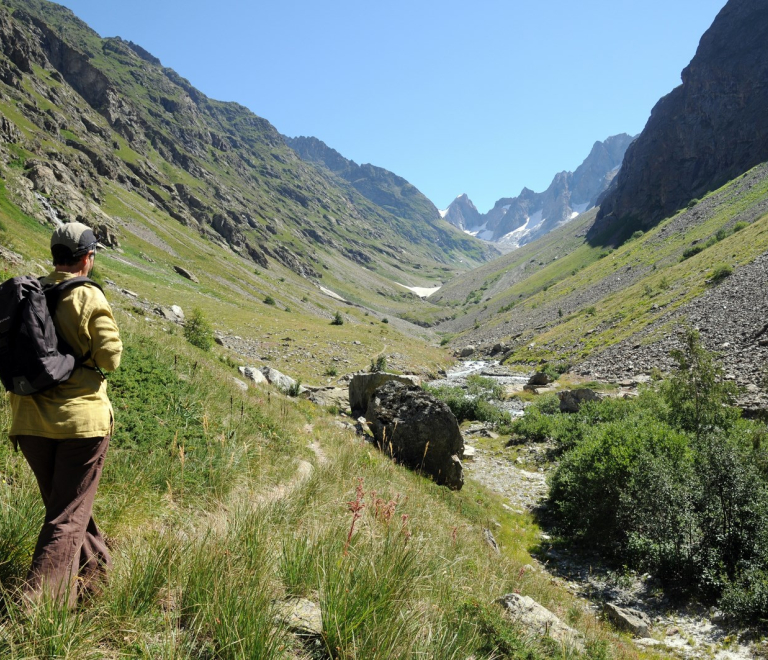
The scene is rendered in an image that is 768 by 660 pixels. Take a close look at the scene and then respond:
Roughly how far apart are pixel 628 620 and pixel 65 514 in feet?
35.3

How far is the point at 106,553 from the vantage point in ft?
11.9

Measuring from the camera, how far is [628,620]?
8.68 metres

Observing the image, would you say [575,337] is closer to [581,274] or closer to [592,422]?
[592,422]

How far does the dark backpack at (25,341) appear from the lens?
2.99m

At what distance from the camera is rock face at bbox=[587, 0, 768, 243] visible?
107 meters

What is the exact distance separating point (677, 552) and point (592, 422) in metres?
12.5

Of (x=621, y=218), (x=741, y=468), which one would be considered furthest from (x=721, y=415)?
(x=621, y=218)

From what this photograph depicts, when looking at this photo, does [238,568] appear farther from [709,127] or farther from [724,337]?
[709,127]

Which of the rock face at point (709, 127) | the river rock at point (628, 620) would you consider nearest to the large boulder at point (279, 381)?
the river rock at point (628, 620)

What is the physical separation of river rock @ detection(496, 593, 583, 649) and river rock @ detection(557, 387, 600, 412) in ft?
75.5

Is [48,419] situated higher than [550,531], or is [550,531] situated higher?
[48,419]

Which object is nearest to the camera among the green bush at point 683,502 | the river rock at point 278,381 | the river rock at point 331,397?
the green bush at point 683,502

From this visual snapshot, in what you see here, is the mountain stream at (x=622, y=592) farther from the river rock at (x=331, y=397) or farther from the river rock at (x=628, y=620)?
the river rock at (x=331, y=397)

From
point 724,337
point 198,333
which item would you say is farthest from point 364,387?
point 724,337
